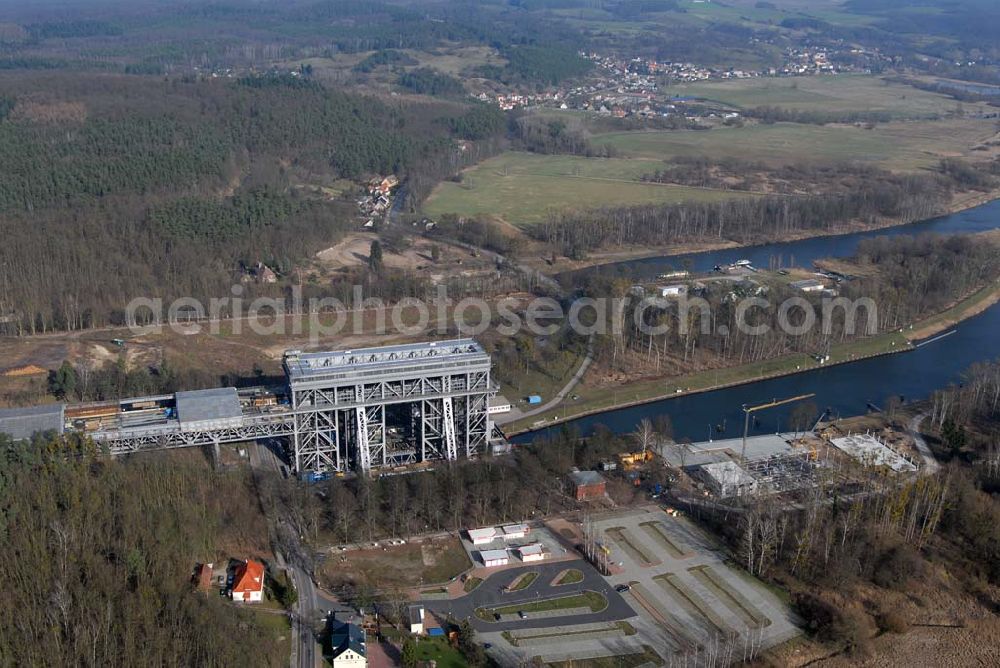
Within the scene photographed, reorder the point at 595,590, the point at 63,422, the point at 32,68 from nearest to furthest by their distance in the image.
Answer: the point at 595,590
the point at 63,422
the point at 32,68

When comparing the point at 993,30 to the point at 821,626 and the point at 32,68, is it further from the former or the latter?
the point at 821,626

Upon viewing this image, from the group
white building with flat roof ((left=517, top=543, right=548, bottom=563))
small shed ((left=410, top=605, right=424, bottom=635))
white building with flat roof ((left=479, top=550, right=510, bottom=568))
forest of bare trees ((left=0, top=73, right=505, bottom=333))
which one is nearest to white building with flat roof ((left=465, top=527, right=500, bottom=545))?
white building with flat roof ((left=479, top=550, right=510, bottom=568))

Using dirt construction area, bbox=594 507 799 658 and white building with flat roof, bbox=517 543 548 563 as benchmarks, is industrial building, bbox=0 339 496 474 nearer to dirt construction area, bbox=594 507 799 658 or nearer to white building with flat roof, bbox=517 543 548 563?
white building with flat roof, bbox=517 543 548 563

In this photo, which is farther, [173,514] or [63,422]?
[63,422]

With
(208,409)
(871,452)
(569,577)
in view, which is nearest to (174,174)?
(208,409)

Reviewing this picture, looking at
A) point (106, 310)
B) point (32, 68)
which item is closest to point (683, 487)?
point (106, 310)

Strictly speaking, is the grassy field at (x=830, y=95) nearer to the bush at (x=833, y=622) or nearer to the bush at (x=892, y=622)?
the bush at (x=892, y=622)
